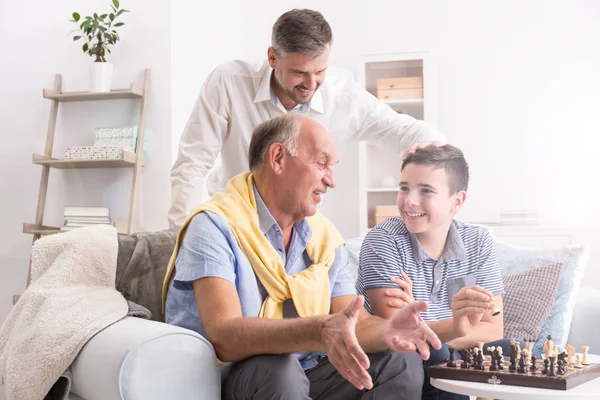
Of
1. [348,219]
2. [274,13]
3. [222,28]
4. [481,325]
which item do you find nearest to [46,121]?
[222,28]

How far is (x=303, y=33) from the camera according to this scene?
7.24 ft

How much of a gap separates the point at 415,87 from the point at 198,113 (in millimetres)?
2364

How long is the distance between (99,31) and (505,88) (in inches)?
99.2

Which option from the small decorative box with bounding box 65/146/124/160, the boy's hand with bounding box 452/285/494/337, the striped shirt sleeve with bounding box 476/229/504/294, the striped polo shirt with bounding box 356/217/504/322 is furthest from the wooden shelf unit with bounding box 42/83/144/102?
the boy's hand with bounding box 452/285/494/337

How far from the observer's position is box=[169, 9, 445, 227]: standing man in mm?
2334

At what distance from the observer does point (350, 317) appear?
1.33 meters

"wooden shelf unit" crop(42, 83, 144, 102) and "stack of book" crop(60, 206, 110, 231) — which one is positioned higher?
"wooden shelf unit" crop(42, 83, 144, 102)

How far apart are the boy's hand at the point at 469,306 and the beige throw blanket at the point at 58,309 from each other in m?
0.78

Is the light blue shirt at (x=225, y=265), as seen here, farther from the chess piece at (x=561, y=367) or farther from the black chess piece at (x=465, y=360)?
the chess piece at (x=561, y=367)

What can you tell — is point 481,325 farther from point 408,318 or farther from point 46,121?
point 46,121

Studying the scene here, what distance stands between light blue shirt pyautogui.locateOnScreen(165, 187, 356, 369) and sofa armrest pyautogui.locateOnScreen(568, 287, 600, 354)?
971 millimetres

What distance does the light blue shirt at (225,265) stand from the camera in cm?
164

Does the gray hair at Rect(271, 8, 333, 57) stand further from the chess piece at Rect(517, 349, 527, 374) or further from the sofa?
the chess piece at Rect(517, 349, 527, 374)

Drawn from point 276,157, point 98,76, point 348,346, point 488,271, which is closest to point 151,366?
point 348,346
